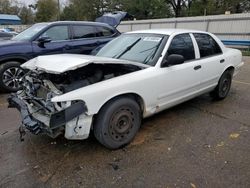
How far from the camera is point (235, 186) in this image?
2.75 m

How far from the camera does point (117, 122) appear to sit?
3410 millimetres

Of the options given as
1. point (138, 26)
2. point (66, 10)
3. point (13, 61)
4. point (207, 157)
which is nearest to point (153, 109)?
point (207, 157)

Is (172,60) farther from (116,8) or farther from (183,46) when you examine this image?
(116,8)

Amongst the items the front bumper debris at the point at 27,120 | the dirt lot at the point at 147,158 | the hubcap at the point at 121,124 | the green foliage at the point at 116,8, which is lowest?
the dirt lot at the point at 147,158

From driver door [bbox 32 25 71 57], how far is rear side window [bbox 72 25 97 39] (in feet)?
0.78

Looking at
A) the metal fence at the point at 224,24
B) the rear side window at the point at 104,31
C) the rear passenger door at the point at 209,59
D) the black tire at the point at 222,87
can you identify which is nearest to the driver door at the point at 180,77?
the rear passenger door at the point at 209,59

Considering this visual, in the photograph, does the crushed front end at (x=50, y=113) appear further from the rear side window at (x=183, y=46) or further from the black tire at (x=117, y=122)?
the rear side window at (x=183, y=46)

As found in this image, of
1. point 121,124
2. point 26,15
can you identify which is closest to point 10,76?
point 121,124

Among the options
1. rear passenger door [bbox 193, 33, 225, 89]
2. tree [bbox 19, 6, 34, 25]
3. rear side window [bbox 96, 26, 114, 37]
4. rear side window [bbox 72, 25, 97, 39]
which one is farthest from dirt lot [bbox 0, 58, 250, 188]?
tree [bbox 19, 6, 34, 25]

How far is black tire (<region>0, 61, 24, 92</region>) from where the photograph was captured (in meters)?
6.09

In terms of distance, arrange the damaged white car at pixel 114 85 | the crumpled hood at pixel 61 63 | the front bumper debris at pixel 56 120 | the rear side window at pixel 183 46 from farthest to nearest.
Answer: the rear side window at pixel 183 46 < the crumpled hood at pixel 61 63 < the damaged white car at pixel 114 85 < the front bumper debris at pixel 56 120

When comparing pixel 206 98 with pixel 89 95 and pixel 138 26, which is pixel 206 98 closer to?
pixel 89 95

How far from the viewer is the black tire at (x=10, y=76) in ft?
20.0

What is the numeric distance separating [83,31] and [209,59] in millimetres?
4003
